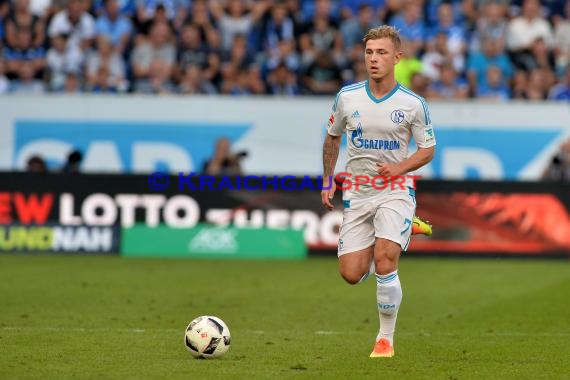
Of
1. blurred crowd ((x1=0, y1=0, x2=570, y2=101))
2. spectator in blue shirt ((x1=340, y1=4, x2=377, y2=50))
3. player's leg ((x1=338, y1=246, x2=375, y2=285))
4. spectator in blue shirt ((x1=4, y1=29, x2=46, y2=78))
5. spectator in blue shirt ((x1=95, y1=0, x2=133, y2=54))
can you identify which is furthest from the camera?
spectator in blue shirt ((x1=95, y1=0, x2=133, y2=54))

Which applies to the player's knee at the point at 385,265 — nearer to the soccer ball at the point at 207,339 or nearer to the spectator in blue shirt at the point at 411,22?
the soccer ball at the point at 207,339

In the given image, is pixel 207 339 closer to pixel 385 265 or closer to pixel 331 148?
pixel 385 265

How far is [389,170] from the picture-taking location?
9.42 meters

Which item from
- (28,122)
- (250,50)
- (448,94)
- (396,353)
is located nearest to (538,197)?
(448,94)

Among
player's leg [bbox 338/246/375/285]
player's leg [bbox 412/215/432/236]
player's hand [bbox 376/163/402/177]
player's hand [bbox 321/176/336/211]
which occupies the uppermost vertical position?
player's hand [bbox 376/163/402/177]

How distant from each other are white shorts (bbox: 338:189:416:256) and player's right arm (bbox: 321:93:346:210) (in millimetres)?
198

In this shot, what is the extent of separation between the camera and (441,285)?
16297mm

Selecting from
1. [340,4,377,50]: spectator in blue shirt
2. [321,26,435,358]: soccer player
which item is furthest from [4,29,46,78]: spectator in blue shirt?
[321,26,435,358]: soccer player

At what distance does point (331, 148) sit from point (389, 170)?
83cm

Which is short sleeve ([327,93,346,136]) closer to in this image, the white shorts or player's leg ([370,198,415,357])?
the white shorts

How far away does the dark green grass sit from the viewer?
904 centimetres

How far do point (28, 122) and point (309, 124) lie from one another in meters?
5.08

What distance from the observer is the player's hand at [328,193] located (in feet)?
32.4

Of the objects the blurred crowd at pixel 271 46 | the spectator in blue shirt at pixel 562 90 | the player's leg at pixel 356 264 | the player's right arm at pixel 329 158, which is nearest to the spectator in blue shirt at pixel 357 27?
the blurred crowd at pixel 271 46
